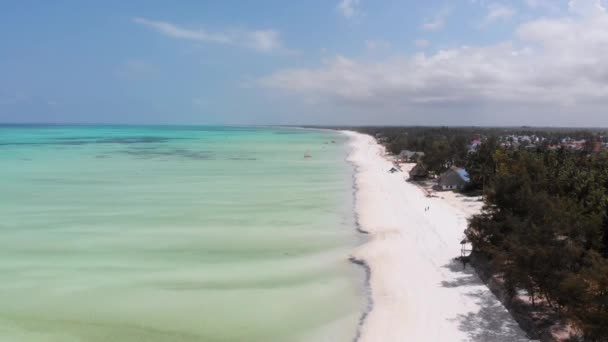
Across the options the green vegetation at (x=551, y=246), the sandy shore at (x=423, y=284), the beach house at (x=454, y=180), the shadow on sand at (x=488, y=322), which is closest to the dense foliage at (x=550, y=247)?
the green vegetation at (x=551, y=246)

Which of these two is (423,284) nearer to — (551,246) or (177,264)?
(551,246)

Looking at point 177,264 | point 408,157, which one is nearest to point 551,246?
point 177,264

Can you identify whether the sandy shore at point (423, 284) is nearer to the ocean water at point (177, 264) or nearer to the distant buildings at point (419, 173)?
the ocean water at point (177, 264)

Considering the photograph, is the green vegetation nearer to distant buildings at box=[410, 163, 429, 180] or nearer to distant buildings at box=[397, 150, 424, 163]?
distant buildings at box=[410, 163, 429, 180]

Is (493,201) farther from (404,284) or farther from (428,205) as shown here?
(428,205)

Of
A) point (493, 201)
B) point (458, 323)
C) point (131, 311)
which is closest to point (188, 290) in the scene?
point (131, 311)

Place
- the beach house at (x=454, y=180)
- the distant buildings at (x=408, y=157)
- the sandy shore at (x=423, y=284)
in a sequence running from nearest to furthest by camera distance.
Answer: the sandy shore at (x=423, y=284) < the beach house at (x=454, y=180) < the distant buildings at (x=408, y=157)

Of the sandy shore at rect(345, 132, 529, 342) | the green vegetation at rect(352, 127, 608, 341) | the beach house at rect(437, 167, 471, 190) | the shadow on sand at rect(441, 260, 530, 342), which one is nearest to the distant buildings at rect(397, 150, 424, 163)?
the beach house at rect(437, 167, 471, 190)
